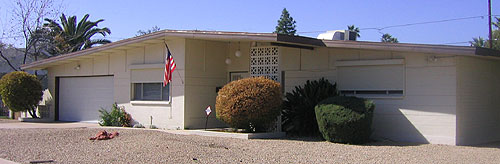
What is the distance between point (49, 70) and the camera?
2095cm

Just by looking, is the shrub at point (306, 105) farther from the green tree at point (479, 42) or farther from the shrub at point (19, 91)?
the green tree at point (479, 42)

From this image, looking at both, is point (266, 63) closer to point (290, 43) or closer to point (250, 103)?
point (290, 43)

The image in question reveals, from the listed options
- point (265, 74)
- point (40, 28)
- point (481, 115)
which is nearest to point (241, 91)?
point (265, 74)

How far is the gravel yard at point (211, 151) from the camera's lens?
9570 mm

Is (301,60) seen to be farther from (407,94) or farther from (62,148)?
(62,148)

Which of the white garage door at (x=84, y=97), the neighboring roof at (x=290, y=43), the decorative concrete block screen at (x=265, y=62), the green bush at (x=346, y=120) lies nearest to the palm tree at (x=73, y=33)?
the white garage door at (x=84, y=97)

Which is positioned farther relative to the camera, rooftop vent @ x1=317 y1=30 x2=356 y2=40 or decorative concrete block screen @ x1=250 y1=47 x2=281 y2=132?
rooftop vent @ x1=317 y1=30 x2=356 y2=40

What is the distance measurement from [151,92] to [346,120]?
24.5ft

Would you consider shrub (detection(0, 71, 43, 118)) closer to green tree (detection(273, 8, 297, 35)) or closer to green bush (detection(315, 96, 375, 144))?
green bush (detection(315, 96, 375, 144))

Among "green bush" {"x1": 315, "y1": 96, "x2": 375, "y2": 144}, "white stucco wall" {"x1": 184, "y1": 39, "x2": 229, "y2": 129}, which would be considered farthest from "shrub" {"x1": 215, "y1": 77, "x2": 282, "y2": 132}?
"white stucco wall" {"x1": 184, "y1": 39, "x2": 229, "y2": 129}

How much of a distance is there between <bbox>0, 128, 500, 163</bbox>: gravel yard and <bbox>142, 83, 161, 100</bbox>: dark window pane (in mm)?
3562

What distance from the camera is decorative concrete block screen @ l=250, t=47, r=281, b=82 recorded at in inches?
591

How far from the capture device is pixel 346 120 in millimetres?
11930

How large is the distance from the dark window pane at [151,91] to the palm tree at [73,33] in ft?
46.8
